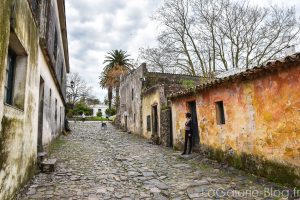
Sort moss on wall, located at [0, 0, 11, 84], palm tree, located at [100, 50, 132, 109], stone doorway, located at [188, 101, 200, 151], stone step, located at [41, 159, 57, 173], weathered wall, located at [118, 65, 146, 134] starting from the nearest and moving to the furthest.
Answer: moss on wall, located at [0, 0, 11, 84]
stone step, located at [41, 159, 57, 173]
stone doorway, located at [188, 101, 200, 151]
weathered wall, located at [118, 65, 146, 134]
palm tree, located at [100, 50, 132, 109]

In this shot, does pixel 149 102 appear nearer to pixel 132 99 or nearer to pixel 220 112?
pixel 132 99

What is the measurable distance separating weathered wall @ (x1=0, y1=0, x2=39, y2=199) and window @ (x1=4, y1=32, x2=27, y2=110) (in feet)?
0.44

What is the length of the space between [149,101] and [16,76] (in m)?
11.0

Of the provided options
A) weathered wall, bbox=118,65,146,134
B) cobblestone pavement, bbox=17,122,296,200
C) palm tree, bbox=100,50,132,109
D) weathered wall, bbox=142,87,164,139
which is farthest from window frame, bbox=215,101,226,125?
palm tree, bbox=100,50,132,109

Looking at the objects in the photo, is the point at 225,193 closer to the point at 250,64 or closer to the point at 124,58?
the point at 250,64

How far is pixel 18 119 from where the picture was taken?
14.3ft

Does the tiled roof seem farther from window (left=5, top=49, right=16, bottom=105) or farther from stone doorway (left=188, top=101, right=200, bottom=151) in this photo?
window (left=5, top=49, right=16, bottom=105)

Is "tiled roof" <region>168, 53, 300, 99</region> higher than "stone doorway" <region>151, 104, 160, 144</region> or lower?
higher

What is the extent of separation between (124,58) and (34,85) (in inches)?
1106

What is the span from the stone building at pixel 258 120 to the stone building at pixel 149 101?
4428 mm

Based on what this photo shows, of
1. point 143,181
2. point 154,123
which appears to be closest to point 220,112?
point 143,181

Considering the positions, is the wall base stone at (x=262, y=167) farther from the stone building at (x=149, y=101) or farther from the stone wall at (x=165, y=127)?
the stone building at (x=149, y=101)

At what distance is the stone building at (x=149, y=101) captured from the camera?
525 inches

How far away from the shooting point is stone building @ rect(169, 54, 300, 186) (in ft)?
16.9
